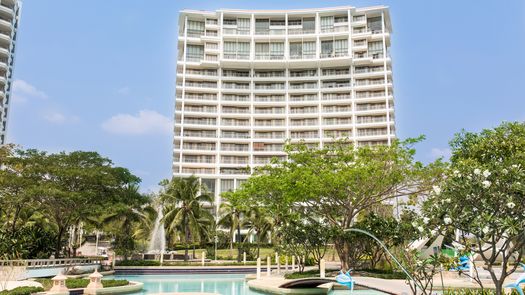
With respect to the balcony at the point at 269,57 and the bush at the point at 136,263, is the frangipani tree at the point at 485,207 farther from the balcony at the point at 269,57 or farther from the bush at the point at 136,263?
the balcony at the point at 269,57

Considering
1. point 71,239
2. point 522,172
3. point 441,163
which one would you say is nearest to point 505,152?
point 441,163

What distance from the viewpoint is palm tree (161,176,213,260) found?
44.4 m

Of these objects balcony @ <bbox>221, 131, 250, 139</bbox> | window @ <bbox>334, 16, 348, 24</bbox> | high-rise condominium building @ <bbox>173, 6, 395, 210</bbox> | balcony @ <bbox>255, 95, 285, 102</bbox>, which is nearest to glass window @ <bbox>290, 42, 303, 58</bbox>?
high-rise condominium building @ <bbox>173, 6, 395, 210</bbox>

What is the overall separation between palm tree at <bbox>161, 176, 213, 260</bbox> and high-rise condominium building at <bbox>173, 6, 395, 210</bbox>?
2713cm

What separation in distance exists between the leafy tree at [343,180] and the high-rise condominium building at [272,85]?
148 feet

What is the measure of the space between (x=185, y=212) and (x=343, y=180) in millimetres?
22490

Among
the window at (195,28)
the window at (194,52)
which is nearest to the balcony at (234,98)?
the window at (194,52)

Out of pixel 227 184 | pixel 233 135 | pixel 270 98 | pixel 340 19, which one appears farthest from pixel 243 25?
pixel 227 184

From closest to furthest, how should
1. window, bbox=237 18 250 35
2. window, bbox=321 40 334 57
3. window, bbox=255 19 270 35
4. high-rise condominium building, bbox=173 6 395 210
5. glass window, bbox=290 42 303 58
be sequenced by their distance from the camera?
high-rise condominium building, bbox=173 6 395 210 < window, bbox=321 40 334 57 < glass window, bbox=290 42 303 58 < window, bbox=237 18 250 35 < window, bbox=255 19 270 35

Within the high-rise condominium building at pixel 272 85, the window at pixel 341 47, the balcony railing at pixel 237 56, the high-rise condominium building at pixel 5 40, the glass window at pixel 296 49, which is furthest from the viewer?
the glass window at pixel 296 49

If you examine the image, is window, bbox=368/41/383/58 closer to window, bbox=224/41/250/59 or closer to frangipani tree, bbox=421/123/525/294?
window, bbox=224/41/250/59

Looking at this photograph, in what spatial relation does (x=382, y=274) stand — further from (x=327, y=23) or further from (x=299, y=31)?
(x=327, y=23)

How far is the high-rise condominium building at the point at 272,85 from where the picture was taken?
76.0 meters

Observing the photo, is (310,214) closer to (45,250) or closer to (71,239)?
(45,250)
